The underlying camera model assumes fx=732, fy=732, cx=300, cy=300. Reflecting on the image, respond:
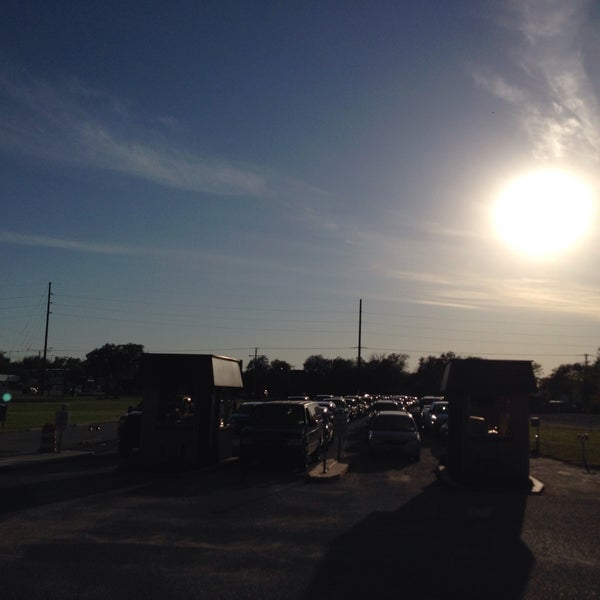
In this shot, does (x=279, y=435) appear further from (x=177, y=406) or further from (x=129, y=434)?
(x=129, y=434)

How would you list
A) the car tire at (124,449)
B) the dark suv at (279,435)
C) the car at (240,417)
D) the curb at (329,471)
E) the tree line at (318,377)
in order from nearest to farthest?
the curb at (329,471), the dark suv at (279,435), the car tire at (124,449), the car at (240,417), the tree line at (318,377)

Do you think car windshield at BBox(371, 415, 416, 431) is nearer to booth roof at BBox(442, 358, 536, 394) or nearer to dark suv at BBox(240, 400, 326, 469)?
dark suv at BBox(240, 400, 326, 469)

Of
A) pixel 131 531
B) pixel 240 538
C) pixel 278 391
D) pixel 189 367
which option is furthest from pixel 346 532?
pixel 278 391

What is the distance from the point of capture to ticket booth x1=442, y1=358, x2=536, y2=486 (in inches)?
723

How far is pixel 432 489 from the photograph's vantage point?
16859mm

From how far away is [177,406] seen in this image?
2130cm

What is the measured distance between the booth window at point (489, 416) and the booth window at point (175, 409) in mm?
7868

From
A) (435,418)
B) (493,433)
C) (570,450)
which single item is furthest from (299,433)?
(435,418)

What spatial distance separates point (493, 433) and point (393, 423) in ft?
20.6

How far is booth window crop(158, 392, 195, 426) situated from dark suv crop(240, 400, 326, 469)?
6.07ft

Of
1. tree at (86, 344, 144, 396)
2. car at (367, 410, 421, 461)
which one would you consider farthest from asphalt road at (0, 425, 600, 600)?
tree at (86, 344, 144, 396)

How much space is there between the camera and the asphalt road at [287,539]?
8008 mm

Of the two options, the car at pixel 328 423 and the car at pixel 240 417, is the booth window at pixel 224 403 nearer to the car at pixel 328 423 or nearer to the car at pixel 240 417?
the car at pixel 240 417

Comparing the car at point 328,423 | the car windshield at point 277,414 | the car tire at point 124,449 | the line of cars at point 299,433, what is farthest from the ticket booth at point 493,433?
the car tire at point 124,449
